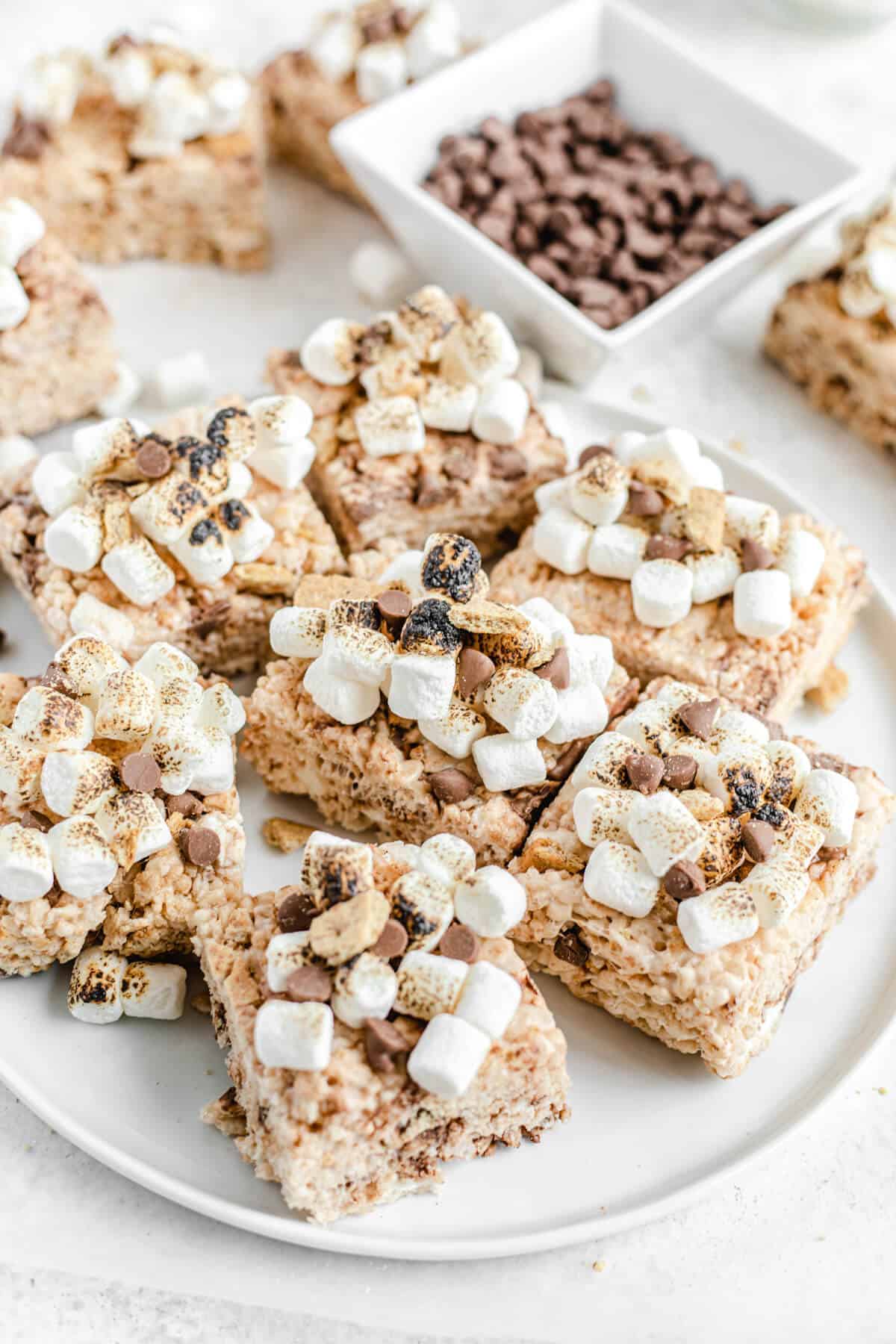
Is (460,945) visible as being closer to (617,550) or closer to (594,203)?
(617,550)

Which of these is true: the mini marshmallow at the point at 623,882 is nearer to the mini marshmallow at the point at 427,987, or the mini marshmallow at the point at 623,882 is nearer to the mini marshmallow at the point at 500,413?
the mini marshmallow at the point at 427,987

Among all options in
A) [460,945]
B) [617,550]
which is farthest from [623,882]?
[617,550]

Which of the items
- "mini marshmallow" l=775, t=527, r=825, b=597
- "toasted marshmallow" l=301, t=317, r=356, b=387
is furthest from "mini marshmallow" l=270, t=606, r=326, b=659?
"mini marshmallow" l=775, t=527, r=825, b=597

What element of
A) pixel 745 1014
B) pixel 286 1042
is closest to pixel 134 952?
pixel 286 1042

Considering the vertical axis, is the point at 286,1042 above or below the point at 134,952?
above

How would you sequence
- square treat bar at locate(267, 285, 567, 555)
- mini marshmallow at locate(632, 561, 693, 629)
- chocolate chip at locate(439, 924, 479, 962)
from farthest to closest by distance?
square treat bar at locate(267, 285, 567, 555)
mini marshmallow at locate(632, 561, 693, 629)
chocolate chip at locate(439, 924, 479, 962)

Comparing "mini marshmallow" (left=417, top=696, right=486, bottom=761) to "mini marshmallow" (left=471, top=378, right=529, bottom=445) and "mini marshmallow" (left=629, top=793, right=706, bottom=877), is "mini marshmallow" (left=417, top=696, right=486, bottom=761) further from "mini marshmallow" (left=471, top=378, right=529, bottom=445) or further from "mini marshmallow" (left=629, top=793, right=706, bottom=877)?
"mini marshmallow" (left=471, top=378, right=529, bottom=445)

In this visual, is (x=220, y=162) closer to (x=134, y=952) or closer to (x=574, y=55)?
(x=574, y=55)
